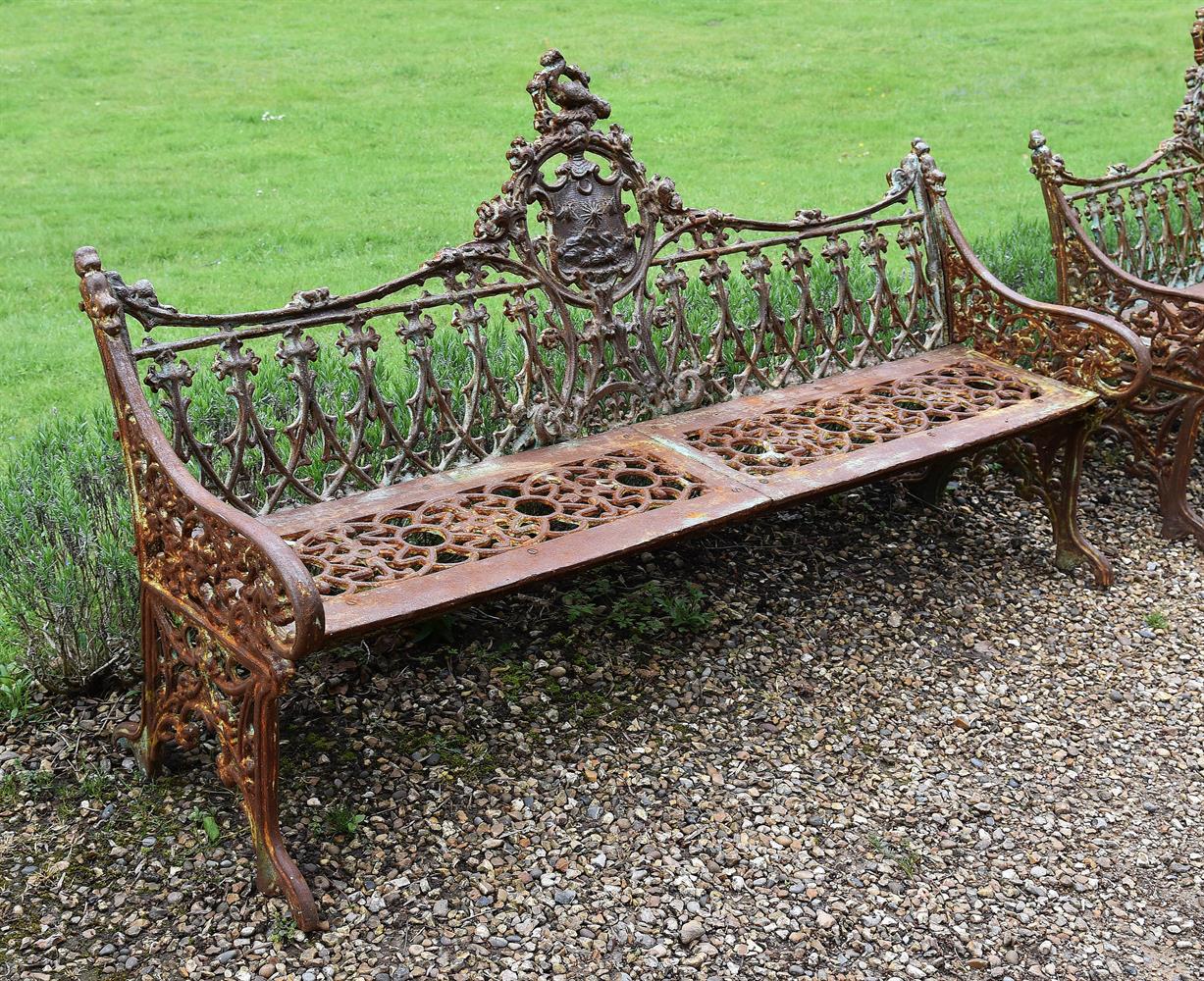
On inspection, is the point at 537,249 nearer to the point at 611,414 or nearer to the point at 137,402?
the point at 611,414

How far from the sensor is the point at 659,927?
3184mm

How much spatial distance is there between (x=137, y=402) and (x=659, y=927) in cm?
181

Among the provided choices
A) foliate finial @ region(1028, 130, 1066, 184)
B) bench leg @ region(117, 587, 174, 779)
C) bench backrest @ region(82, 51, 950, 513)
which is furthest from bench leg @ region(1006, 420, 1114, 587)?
bench leg @ region(117, 587, 174, 779)

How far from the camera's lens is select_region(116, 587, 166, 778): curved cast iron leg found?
3.43 metres

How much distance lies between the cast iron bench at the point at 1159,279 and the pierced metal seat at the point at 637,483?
60 centimetres

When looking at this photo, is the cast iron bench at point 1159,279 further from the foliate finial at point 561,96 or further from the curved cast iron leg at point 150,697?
the curved cast iron leg at point 150,697

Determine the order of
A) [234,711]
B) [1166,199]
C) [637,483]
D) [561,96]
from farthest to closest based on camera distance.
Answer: [1166,199]
[637,483]
[561,96]
[234,711]

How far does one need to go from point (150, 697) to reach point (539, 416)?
1487 mm

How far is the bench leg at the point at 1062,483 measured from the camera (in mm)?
4828

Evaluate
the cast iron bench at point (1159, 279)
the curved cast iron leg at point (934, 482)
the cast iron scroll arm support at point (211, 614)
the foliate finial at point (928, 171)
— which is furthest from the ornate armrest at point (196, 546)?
the cast iron bench at point (1159, 279)

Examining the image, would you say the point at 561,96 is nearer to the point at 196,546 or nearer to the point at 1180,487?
the point at 196,546

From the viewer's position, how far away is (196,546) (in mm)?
3098

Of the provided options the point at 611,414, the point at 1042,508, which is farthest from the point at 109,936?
the point at 1042,508

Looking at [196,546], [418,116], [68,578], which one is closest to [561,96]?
[196,546]
